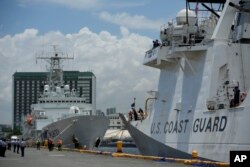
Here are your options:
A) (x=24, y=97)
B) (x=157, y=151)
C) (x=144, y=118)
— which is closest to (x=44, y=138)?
(x=144, y=118)

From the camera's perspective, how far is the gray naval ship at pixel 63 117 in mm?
49938

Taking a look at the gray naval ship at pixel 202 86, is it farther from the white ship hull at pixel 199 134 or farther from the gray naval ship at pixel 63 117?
the gray naval ship at pixel 63 117

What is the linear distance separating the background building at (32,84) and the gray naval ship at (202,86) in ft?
196

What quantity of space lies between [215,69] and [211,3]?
6.36 metres

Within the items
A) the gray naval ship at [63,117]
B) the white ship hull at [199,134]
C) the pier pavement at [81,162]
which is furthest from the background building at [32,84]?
the pier pavement at [81,162]

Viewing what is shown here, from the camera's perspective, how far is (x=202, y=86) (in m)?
22.7

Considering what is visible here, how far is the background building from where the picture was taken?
→ 297 ft

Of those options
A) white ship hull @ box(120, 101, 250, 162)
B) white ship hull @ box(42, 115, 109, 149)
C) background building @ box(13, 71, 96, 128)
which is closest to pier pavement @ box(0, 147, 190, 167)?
white ship hull @ box(120, 101, 250, 162)

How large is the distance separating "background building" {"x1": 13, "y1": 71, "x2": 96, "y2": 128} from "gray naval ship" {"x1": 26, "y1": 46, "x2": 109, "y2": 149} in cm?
2668

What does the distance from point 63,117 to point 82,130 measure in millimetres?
4781

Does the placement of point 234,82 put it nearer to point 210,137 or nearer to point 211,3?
point 210,137

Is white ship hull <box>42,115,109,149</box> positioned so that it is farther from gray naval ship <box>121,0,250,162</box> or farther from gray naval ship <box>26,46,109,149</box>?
gray naval ship <box>121,0,250,162</box>

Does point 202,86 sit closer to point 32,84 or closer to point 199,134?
point 199,134

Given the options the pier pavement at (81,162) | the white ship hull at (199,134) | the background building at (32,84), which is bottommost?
the pier pavement at (81,162)
